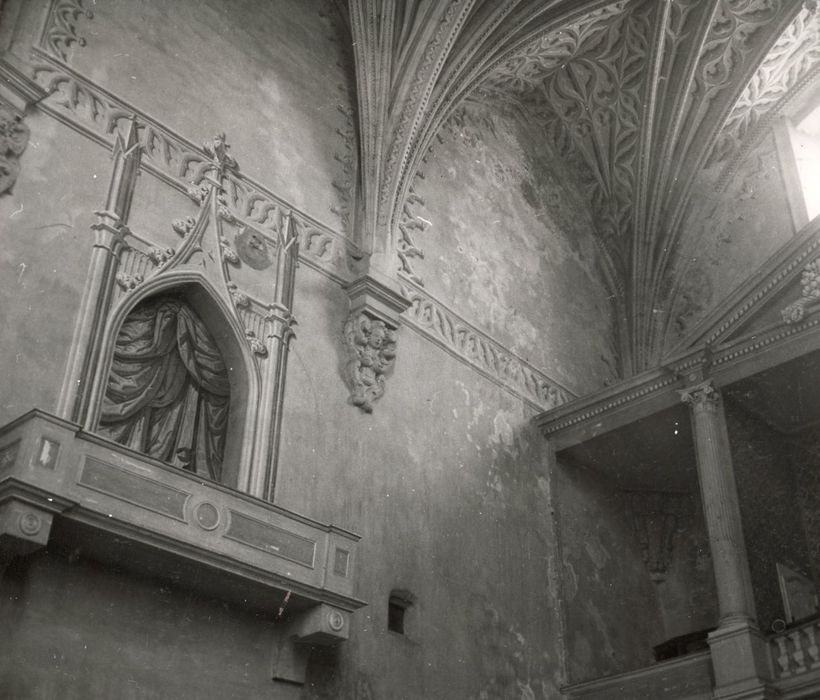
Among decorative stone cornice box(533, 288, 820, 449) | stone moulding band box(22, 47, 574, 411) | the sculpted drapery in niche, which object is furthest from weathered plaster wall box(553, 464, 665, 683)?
the sculpted drapery in niche

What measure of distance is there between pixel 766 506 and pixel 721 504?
1117 millimetres

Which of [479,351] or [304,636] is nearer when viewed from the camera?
[304,636]

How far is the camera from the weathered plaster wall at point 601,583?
39.5 feet

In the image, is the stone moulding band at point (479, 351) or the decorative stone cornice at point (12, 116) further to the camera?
the stone moulding band at point (479, 351)

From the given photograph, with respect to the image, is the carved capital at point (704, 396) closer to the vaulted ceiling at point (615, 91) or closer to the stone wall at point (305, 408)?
the stone wall at point (305, 408)

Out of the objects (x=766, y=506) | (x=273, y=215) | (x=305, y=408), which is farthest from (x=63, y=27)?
(x=766, y=506)

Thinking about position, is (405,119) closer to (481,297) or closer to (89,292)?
(481,297)

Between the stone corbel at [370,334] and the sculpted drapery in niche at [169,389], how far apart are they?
151 cm

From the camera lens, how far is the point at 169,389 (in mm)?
9391

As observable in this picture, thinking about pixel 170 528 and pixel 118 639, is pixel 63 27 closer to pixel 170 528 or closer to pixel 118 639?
pixel 170 528

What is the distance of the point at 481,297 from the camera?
13188 millimetres

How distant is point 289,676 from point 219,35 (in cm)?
654

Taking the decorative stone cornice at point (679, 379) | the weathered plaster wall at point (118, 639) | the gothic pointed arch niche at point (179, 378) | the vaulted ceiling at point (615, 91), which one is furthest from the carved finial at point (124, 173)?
the decorative stone cornice at point (679, 379)

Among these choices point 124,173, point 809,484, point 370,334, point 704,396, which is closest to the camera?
point 124,173
